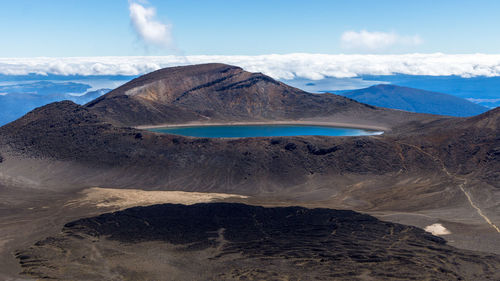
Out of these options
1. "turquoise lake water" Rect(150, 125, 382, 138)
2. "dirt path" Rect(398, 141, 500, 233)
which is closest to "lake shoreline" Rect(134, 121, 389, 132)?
"turquoise lake water" Rect(150, 125, 382, 138)

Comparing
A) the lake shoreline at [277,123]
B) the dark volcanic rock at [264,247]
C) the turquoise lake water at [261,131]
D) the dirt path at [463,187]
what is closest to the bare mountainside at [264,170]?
the dirt path at [463,187]

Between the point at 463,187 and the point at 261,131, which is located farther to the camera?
the point at 261,131

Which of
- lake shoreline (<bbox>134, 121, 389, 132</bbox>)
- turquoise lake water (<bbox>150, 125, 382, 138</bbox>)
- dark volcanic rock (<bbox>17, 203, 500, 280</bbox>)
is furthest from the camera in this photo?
lake shoreline (<bbox>134, 121, 389, 132</bbox>)

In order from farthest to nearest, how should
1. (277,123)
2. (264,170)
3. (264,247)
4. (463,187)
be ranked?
(277,123) < (264,170) < (463,187) < (264,247)

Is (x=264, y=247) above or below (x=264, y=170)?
below

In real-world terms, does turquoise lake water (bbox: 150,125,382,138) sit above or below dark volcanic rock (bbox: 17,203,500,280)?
above

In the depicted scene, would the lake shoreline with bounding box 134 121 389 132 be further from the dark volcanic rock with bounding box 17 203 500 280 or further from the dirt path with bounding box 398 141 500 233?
the dark volcanic rock with bounding box 17 203 500 280

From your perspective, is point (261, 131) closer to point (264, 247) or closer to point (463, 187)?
point (463, 187)

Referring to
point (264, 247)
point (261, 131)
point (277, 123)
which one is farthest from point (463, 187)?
point (277, 123)

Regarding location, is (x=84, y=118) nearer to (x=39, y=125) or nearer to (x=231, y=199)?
(x=39, y=125)
